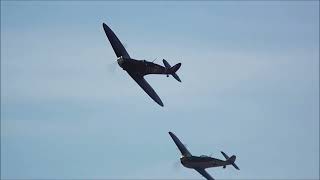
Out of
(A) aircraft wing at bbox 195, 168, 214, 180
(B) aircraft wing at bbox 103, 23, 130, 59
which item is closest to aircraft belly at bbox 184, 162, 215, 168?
(A) aircraft wing at bbox 195, 168, 214, 180

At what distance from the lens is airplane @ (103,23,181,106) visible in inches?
3760

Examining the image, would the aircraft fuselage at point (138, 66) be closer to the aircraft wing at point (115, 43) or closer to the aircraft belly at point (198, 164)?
the aircraft wing at point (115, 43)

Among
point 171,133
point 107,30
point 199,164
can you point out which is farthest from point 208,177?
point 107,30

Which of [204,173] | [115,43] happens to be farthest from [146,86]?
[204,173]

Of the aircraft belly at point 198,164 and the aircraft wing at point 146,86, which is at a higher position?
the aircraft wing at point 146,86

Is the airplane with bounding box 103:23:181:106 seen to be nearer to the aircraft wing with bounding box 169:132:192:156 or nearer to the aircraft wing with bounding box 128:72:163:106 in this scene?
the aircraft wing with bounding box 128:72:163:106

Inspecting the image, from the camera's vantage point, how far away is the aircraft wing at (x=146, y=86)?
96.6 m

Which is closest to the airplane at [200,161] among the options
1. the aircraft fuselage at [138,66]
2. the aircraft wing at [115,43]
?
the aircraft fuselage at [138,66]

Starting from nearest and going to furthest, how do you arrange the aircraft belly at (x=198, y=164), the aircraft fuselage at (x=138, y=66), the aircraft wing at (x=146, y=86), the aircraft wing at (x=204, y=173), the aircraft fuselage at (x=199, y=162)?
the aircraft fuselage at (x=138, y=66), the aircraft wing at (x=146, y=86), the aircraft fuselage at (x=199, y=162), the aircraft belly at (x=198, y=164), the aircraft wing at (x=204, y=173)

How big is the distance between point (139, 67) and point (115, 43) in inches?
267

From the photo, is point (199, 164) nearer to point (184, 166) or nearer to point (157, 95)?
point (184, 166)

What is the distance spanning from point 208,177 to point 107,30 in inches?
1546

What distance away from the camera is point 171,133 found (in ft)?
416

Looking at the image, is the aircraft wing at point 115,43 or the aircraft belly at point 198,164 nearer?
the aircraft wing at point 115,43
